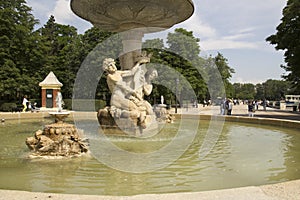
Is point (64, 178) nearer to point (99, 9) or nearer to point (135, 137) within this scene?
point (135, 137)

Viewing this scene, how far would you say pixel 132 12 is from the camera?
502 inches

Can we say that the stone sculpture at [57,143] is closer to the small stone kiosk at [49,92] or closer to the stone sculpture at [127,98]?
the stone sculpture at [127,98]

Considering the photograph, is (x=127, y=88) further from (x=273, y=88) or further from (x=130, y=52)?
(x=273, y=88)

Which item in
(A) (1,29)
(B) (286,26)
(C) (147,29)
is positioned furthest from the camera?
(A) (1,29)

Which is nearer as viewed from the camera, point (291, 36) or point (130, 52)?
point (130, 52)

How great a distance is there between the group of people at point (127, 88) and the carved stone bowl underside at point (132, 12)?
1747 mm

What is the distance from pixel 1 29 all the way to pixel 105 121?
27.0 meters

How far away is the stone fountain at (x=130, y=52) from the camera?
12.2m

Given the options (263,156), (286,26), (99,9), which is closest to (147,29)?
(99,9)

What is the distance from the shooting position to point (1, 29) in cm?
3388

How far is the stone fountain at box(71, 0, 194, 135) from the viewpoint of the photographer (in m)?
12.2

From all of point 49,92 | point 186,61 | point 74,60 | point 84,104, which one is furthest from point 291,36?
point 74,60

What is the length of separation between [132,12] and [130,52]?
5.70 feet

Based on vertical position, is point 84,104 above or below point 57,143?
above
